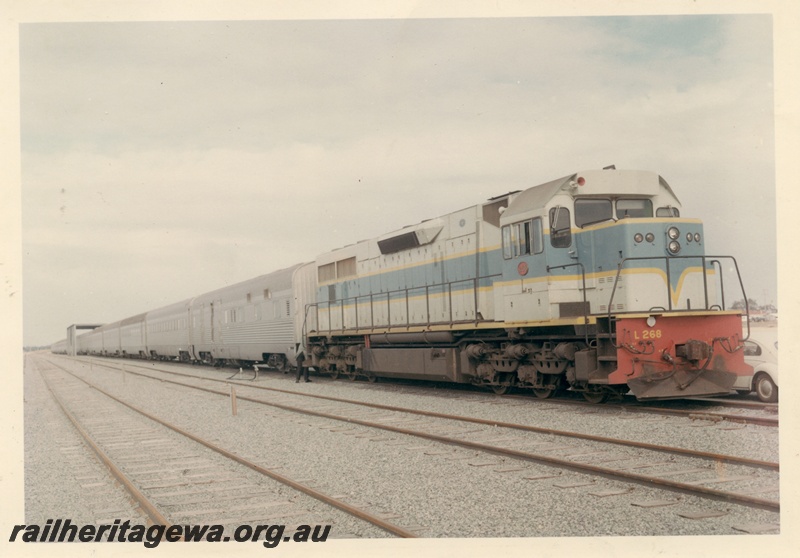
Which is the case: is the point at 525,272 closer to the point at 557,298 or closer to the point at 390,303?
the point at 557,298

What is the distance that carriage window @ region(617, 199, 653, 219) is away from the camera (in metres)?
9.79

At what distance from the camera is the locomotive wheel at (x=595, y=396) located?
9852mm

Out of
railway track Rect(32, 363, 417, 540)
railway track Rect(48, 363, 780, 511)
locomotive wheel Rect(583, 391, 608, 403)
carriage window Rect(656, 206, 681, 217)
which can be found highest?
carriage window Rect(656, 206, 681, 217)

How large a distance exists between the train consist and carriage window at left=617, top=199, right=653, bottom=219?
0.02 metres

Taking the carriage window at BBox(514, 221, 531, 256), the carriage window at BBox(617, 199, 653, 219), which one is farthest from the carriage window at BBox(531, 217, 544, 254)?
the carriage window at BBox(617, 199, 653, 219)

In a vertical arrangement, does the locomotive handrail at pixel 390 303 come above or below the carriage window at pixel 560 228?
below

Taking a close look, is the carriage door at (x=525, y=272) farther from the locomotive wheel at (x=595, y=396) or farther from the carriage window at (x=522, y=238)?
the locomotive wheel at (x=595, y=396)

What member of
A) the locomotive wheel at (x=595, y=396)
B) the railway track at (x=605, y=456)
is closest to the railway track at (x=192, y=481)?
the railway track at (x=605, y=456)

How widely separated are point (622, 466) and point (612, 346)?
2.84 meters

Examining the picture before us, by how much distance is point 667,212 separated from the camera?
32.5ft

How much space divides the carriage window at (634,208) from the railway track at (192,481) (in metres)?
5.96

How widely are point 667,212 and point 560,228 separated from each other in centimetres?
148

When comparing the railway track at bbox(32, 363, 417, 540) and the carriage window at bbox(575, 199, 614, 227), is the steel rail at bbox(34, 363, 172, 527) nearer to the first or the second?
the railway track at bbox(32, 363, 417, 540)

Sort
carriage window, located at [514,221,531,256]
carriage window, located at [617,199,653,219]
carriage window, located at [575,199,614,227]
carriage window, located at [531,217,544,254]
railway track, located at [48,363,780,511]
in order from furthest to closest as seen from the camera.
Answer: carriage window, located at [514,221,531,256], carriage window, located at [531,217,544,254], carriage window, located at [575,199,614,227], carriage window, located at [617,199,653,219], railway track, located at [48,363,780,511]
